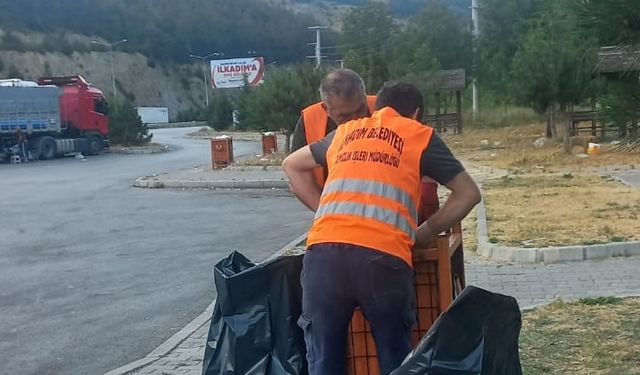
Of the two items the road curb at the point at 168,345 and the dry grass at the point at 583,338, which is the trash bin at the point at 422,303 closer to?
the dry grass at the point at 583,338

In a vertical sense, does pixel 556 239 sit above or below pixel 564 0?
below

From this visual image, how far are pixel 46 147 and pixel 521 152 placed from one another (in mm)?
22806

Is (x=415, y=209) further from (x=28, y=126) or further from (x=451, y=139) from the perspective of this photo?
(x=28, y=126)

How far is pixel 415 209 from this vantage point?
4.18 metres

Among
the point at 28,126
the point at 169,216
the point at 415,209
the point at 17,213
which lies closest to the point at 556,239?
the point at 415,209

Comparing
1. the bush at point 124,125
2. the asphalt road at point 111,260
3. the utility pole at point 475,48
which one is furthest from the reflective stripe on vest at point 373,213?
the bush at point 124,125

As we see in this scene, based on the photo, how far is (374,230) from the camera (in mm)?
4035

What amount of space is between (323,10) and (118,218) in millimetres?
135252

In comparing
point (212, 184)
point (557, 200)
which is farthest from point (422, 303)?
point (212, 184)

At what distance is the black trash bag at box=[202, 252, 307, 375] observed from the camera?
4609mm

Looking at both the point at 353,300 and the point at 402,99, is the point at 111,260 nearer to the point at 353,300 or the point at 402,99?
the point at 402,99

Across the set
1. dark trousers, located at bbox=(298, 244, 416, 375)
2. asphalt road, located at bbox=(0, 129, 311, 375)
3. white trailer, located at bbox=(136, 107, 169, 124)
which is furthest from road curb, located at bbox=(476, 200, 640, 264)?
white trailer, located at bbox=(136, 107, 169, 124)

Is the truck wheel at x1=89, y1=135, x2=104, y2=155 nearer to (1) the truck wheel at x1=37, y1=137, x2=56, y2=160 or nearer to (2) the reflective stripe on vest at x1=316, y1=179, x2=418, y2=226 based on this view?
(1) the truck wheel at x1=37, y1=137, x2=56, y2=160

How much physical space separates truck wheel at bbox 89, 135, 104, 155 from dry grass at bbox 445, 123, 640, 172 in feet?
52.8
